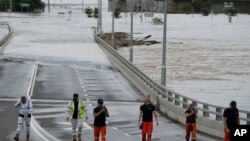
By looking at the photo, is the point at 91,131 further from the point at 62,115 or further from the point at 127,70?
the point at 127,70

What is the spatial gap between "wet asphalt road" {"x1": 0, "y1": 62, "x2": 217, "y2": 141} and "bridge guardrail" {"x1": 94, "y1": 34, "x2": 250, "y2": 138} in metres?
0.60

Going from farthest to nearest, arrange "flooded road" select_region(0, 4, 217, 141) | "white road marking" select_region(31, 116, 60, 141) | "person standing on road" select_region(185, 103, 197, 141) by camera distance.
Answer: "flooded road" select_region(0, 4, 217, 141) < "white road marking" select_region(31, 116, 60, 141) < "person standing on road" select_region(185, 103, 197, 141)

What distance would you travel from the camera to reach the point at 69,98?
3459 centimetres

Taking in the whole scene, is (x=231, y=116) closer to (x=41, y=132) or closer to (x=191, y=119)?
(x=191, y=119)

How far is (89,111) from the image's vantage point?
97.3ft

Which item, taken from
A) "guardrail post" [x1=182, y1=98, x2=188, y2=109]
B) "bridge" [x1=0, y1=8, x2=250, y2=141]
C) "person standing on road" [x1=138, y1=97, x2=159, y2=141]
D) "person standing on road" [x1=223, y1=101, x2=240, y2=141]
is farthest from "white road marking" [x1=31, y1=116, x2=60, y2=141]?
"person standing on road" [x1=223, y1=101, x2=240, y2=141]

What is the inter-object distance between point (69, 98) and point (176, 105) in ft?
28.3

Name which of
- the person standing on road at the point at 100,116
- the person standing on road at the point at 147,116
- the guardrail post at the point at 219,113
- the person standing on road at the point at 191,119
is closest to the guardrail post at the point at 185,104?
Result: the guardrail post at the point at 219,113

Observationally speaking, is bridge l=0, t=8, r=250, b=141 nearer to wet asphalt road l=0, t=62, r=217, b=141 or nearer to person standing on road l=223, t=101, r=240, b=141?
wet asphalt road l=0, t=62, r=217, b=141

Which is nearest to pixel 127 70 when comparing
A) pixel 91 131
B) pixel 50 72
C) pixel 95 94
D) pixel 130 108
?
pixel 50 72

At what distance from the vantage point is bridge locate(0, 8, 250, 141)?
920 inches

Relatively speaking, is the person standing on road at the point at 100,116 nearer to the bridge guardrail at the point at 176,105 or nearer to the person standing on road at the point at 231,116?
the person standing on road at the point at 231,116

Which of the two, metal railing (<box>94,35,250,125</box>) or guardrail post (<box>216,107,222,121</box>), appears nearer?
guardrail post (<box>216,107,222,121</box>)

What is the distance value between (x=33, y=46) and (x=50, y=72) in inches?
1228
